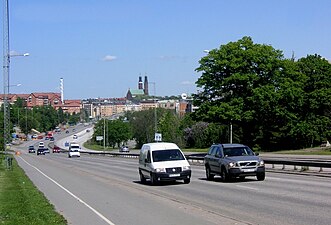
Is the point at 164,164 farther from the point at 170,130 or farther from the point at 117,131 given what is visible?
the point at 117,131

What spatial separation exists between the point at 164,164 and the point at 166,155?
0.98 meters

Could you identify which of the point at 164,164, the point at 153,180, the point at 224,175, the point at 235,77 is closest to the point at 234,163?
the point at 224,175

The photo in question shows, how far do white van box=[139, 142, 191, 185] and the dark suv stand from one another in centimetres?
139

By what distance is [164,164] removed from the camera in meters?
27.4

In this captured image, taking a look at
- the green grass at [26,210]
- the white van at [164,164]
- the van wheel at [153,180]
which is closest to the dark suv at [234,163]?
the white van at [164,164]

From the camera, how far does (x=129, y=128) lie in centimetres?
15800

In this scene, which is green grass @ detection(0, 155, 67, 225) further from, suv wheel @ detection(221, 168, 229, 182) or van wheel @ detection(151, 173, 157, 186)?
suv wheel @ detection(221, 168, 229, 182)

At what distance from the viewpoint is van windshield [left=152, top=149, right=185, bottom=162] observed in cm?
2817

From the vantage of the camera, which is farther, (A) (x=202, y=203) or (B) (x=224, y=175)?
(B) (x=224, y=175)

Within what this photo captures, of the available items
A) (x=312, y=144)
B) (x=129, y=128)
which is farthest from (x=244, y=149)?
(x=129, y=128)

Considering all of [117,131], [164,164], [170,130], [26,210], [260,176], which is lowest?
[26,210]

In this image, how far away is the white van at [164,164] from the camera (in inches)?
1077

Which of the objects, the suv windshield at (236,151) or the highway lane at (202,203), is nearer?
the highway lane at (202,203)

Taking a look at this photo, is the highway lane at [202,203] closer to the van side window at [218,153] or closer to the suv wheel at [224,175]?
the suv wheel at [224,175]
